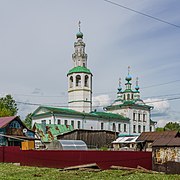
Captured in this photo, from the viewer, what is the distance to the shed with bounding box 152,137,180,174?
22719mm

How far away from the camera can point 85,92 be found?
79.6 meters

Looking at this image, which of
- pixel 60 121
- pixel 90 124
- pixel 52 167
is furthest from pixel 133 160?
pixel 90 124

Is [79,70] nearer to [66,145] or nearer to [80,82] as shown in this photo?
[80,82]

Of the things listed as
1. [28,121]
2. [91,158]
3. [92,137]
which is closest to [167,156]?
[91,158]

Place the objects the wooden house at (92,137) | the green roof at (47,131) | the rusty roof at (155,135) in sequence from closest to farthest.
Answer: the rusty roof at (155,135), the wooden house at (92,137), the green roof at (47,131)

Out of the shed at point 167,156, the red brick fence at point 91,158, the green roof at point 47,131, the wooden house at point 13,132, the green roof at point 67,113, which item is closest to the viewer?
the shed at point 167,156

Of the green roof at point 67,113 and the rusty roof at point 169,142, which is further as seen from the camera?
the green roof at point 67,113

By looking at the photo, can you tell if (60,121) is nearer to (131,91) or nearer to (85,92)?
(85,92)

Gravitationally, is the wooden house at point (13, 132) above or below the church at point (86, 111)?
below

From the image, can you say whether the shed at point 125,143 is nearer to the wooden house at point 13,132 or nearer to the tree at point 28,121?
the wooden house at point 13,132

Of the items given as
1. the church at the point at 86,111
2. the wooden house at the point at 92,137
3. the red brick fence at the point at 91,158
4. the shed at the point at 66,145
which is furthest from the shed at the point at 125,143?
the red brick fence at the point at 91,158

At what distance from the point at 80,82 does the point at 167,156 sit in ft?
186

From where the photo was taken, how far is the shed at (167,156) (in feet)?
74.5

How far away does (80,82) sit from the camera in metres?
80.1
